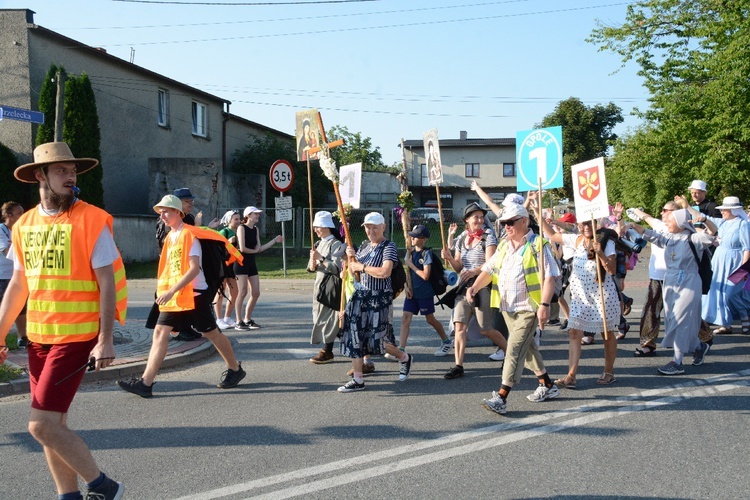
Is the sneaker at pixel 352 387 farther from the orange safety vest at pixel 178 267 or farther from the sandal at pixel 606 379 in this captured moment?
the sandal at pixel 606 379

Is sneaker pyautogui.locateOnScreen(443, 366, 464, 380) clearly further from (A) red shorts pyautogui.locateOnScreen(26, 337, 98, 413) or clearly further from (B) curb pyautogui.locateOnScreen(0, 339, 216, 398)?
(A) red shorts pyautogui.locateOnScreen(26, 337, 98, 413)

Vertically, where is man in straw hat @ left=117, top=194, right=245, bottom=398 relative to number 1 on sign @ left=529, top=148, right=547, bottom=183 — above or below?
below

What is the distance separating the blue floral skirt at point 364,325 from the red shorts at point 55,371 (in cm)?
322

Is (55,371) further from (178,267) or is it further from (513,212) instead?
(513,212)

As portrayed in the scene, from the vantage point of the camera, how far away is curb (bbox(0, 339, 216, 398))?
6785 millimetres

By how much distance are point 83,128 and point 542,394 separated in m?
20.2

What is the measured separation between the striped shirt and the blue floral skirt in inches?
2.7

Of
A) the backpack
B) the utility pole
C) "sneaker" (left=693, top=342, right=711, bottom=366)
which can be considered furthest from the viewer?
the utility pole

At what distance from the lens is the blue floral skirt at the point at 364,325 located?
6.79m

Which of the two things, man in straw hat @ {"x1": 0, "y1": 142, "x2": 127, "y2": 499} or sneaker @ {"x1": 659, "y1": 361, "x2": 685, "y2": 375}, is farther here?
sneaker @ {"x1": 659, "y1": 361, "x2": 685, "y2": 375}

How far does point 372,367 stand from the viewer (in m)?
7.74

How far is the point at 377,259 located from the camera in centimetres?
695

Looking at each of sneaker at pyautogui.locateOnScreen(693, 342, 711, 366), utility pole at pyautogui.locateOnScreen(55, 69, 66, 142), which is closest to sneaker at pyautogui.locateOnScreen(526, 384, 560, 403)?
sneaker at pyautogui.locateOnScreen(693, 342, 711, 366)

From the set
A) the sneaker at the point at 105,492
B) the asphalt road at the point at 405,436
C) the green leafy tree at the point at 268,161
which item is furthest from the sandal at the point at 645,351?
the green leafy tree at the point at 268,161
